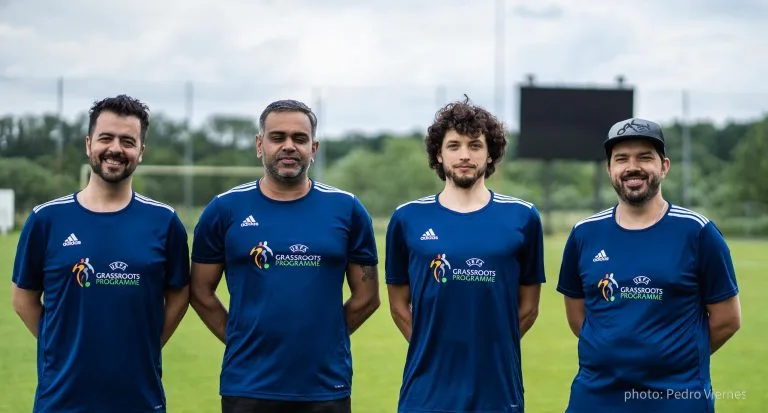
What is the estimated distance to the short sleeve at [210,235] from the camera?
164 inches

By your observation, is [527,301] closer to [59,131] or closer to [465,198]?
[465,198]

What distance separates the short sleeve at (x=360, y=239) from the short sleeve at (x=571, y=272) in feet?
2.76

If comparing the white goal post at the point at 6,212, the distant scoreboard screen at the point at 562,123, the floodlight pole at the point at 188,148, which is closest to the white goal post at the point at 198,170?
the floodlight pole at the point at 188,148

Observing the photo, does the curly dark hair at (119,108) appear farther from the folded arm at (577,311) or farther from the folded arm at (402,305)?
the folded arm at (577,311)

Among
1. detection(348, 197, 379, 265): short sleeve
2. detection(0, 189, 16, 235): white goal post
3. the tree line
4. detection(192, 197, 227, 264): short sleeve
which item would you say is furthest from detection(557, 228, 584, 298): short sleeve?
the tree line

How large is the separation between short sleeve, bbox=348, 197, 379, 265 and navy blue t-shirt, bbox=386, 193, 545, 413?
0.85 ft

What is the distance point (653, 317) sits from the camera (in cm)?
379

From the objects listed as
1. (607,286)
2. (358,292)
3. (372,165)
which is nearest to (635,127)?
(607,286)

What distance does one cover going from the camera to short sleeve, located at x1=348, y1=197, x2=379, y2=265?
4254mm

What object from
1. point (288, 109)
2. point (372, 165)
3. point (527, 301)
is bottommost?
point (527, 301)

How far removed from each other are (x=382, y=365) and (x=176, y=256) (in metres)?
4.42

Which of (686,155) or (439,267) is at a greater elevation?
(686,155)

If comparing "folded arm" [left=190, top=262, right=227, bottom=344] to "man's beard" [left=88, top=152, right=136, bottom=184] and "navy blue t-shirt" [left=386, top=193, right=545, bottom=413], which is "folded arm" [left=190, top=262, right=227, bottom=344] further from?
"navy blue t-shirt" [left=386, top=193, right=545, bottom=413]

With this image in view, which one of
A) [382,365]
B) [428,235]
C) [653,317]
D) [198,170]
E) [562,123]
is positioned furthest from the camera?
[198,170]
